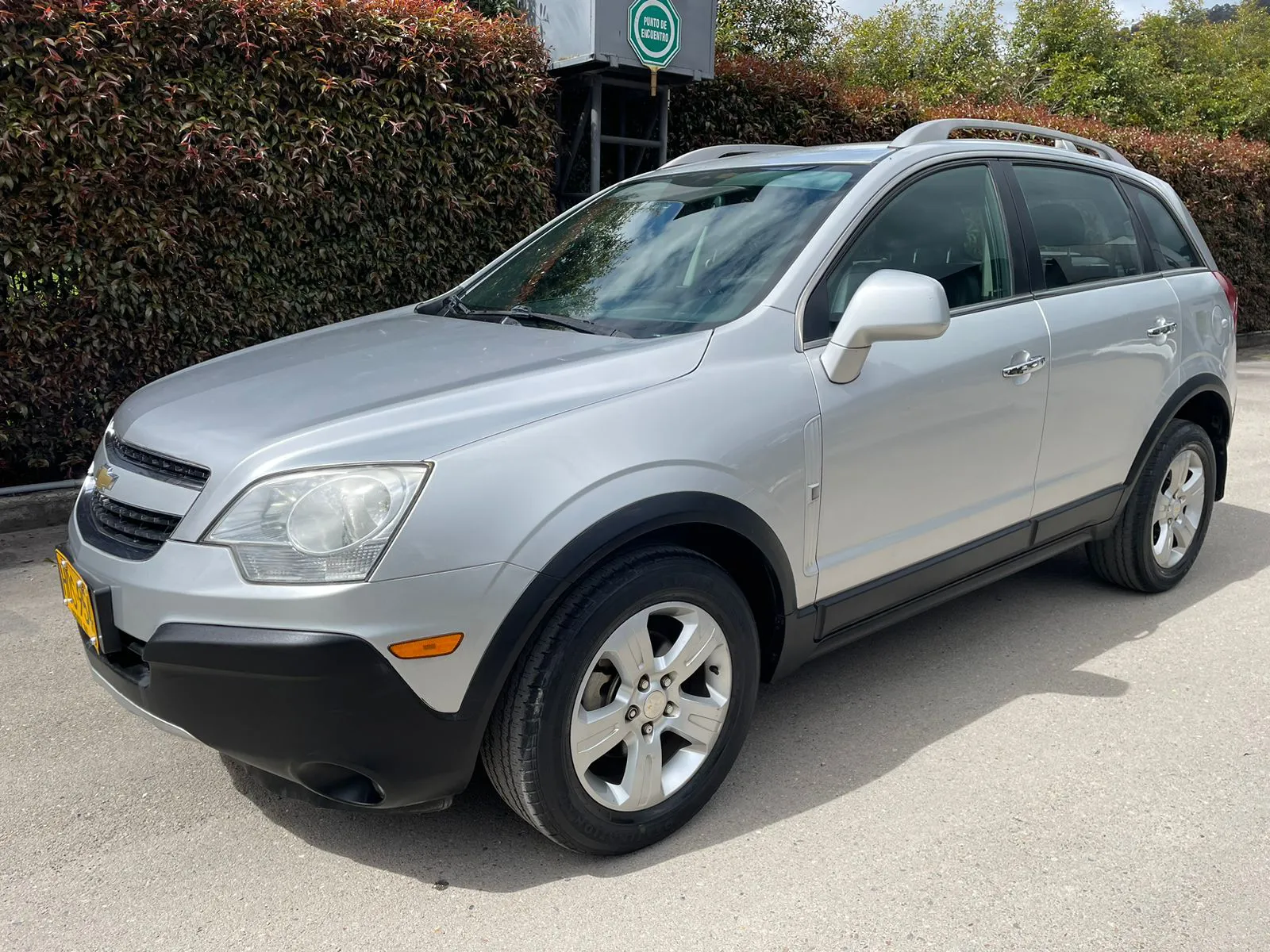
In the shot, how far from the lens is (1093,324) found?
12.0ft

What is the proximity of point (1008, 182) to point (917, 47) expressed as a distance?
2059 centimetres

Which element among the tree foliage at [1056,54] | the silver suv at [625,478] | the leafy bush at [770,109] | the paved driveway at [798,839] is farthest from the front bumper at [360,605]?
the tree foliage at [1056,54]

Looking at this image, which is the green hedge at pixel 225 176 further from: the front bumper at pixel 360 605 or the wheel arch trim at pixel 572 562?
the wheel arch trim at pixel 572 562

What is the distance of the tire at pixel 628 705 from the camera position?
2279mm

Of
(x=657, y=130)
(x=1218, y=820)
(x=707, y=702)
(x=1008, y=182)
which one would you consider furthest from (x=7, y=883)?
(x=657, y=130)

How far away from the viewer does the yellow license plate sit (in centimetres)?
237

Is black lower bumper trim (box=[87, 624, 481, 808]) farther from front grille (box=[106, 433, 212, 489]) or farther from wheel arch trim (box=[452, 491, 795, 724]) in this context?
front grille (box=[106, 433, 212, 489])

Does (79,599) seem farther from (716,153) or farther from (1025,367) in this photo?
(1025,367)

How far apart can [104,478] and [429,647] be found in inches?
41.9

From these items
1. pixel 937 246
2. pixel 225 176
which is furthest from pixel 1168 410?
pixel 225 176

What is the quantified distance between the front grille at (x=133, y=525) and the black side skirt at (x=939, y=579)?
1551 millimetres

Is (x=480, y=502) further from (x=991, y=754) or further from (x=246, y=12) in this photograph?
(x=246, y=12)

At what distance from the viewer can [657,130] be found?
7.83 m

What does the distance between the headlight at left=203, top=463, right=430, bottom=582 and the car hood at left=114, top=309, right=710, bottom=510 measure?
37 millimetres
